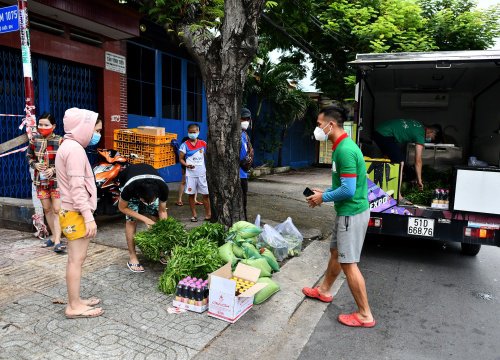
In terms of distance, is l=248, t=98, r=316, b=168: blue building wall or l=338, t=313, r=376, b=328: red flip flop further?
l=248, t=98, r=316, b=168: blue building wall

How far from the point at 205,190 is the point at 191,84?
19.6ft

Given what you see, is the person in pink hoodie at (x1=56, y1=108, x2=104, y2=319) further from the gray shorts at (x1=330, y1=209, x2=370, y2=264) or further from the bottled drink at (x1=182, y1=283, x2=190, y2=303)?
the gray shorts at (x1=330, y1=209, x2=370, y2=264)

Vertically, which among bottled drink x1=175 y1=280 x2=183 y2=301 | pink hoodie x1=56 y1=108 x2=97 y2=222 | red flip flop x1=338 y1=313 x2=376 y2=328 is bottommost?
red flip flop x1=338 y1=313 x2=376 y2=328

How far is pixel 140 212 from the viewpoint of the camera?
452cm

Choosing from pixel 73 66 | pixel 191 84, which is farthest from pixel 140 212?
pixel 191 84

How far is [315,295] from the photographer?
4.14 metres

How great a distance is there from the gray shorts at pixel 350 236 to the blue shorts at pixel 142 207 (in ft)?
6.97

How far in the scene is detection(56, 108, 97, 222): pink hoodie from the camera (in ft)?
10.6

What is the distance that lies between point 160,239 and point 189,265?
0.68m

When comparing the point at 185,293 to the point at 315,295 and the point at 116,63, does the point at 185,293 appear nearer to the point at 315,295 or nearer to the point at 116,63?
the point at 315,295

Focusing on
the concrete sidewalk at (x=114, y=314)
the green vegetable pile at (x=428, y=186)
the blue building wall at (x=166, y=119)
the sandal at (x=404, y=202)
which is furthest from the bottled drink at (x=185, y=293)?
the blue building wall at (x=166, y=119)

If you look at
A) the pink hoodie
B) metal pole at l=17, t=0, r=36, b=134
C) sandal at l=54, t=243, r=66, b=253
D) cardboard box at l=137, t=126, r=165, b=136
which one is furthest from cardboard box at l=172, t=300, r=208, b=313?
metal pole at l=17, t=0, r=36, b=134

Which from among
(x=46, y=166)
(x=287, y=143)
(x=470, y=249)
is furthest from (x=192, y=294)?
(x=287, y=143)

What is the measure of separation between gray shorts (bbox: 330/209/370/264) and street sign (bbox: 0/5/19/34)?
4.55 m
